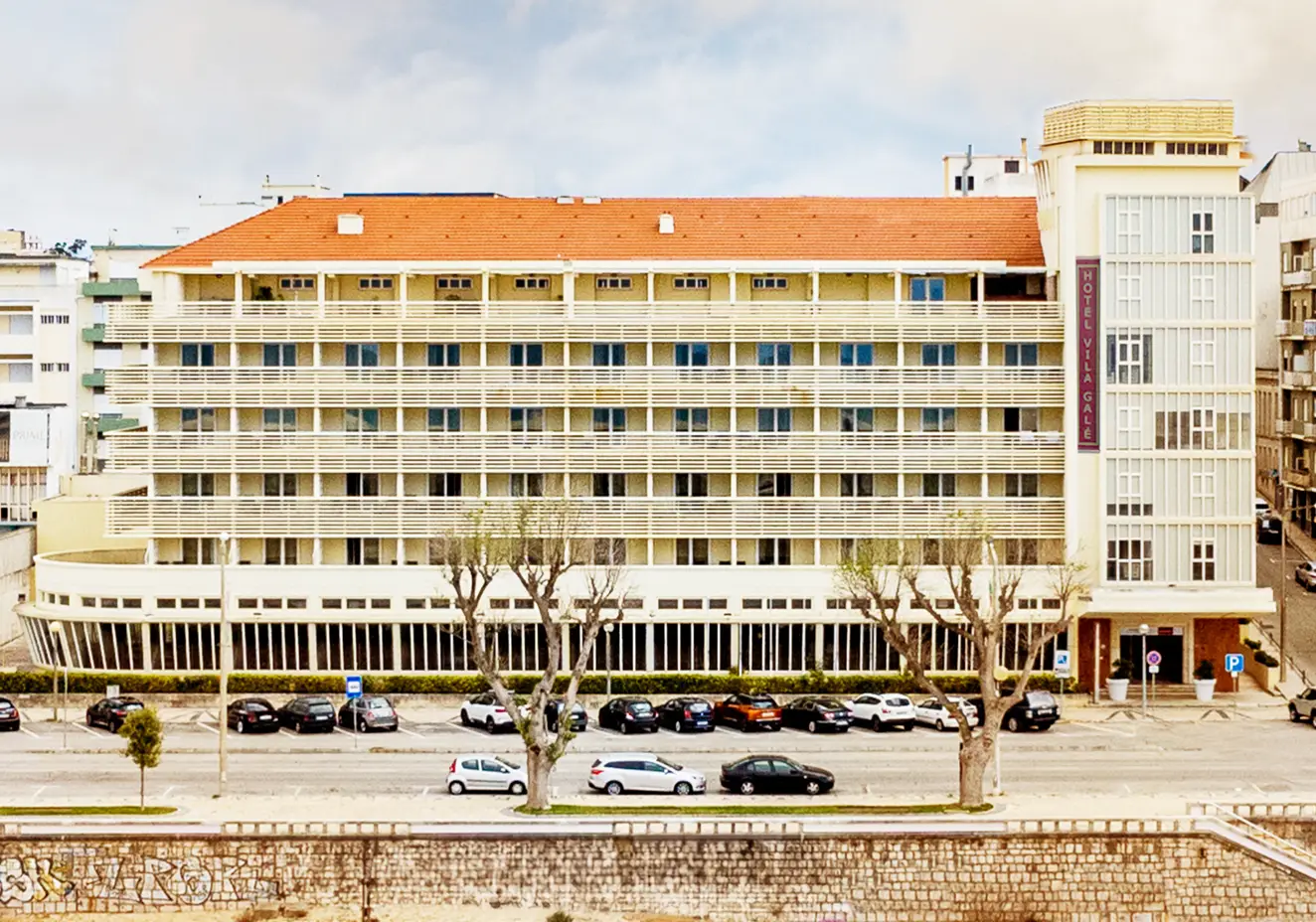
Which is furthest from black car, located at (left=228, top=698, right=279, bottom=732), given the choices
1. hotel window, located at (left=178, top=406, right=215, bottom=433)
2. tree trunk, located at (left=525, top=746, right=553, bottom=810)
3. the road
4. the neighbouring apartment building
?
tree trunk, located at (left=525, top=746, right=553, bottom=810)

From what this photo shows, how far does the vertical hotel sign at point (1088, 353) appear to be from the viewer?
91625 millimetres

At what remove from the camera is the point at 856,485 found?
95312mm

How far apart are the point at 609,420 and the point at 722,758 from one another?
2145 centimetres

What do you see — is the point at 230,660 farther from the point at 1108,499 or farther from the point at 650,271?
the point at 1108,499

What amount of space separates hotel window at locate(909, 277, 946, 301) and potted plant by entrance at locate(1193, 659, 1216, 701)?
18773 millimetres

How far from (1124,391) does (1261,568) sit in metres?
30.8

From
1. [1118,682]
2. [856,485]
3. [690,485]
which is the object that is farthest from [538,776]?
[856,485]

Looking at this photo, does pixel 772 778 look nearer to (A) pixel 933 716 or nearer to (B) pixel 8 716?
(A) pixel 933 716

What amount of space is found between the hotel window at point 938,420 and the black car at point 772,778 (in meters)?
28.2

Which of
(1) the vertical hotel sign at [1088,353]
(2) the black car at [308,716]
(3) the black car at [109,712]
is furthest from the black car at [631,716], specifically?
(1) the vertical hotel sign at [1088,353]

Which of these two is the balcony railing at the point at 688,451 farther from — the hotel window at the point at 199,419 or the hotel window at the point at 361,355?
the hotel window at the point at 199,419

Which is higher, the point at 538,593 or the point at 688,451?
the point at 688,451

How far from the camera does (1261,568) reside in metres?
119

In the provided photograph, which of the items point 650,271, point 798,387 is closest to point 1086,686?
point 798,387
